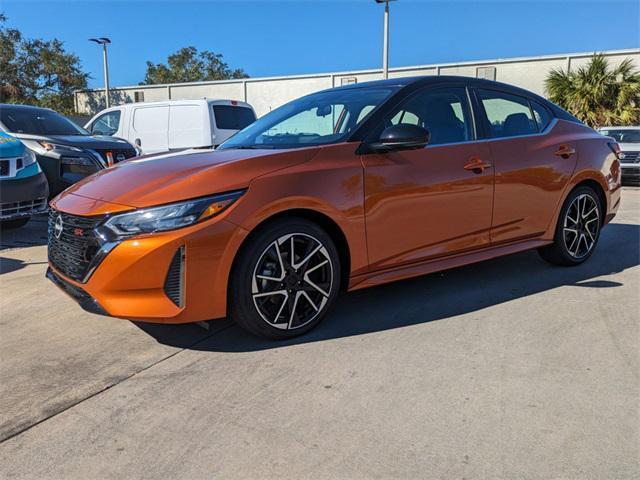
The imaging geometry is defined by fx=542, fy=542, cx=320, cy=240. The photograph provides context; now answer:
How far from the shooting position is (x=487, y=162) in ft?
13.1

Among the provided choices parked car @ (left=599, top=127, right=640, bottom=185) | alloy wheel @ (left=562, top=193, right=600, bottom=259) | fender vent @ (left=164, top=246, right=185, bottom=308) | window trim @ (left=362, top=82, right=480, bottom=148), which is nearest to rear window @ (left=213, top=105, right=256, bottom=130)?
window trim @ (left=362, top=82, right=480, bottom=148)

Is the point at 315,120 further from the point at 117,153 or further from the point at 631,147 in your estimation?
the point at 631,147

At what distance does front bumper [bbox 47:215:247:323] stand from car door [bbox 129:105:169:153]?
8.62 m

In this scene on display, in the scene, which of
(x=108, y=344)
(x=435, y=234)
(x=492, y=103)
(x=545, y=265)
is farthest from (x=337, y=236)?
(x=545, y=265)

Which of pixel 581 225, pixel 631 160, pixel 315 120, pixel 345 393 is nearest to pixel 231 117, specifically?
pixel 315 120

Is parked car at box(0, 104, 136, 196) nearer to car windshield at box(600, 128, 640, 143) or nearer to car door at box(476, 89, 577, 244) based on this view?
car door at box(476, 89, 577, 244)

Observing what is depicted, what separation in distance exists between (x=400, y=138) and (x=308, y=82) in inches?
948

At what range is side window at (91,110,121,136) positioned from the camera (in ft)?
37.8

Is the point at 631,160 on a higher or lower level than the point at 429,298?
higher

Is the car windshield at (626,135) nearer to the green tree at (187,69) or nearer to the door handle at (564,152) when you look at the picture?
the door handle at (564,152)

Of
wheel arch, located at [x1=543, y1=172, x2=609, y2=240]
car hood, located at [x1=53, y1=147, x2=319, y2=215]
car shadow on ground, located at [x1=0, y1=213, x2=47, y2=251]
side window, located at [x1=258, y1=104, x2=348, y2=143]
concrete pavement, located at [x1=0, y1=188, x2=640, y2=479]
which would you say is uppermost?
side window, located at [x1=258, y1=104, x2=348, y2=143]

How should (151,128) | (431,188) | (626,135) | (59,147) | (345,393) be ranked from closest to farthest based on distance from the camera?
(345,393)
(431,188)
(59,147)
(151,128)
(626,135)

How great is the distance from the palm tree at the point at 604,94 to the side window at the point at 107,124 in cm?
1509

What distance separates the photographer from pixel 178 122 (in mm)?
10938
